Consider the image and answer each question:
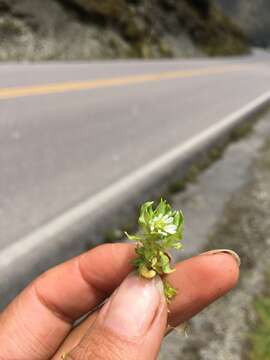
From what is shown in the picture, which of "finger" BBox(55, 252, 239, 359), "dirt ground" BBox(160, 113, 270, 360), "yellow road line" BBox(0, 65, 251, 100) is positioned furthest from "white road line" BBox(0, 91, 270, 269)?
"yellow road line" BBox(0, 65, 251, 100)

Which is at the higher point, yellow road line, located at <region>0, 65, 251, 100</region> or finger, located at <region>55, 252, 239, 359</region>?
finger, located at <region>55, 252, 239, 359</region>

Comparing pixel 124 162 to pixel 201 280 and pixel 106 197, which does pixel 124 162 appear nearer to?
pixel 106 197

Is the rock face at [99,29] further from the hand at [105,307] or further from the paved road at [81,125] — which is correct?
the hand at [105,307]

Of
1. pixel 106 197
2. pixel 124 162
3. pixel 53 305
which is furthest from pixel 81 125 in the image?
pixel 53 305

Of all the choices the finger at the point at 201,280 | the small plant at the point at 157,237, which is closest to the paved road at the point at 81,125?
the finger at the point at 201,280

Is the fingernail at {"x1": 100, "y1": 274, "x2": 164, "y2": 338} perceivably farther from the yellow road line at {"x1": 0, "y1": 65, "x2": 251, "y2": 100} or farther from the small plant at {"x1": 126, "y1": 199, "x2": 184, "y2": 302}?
the yellow road line at {"x1": 0, "y1": 65, "x2": 251, "y2": 100}
